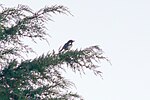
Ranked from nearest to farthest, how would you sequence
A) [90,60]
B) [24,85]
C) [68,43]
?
[24,85]
[90,60]
[68,43]

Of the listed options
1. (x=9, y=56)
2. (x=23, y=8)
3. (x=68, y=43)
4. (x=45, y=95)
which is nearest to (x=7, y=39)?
(x=9, y=56)

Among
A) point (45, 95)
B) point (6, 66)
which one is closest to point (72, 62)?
point (45, 95)

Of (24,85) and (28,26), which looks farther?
(28,26)

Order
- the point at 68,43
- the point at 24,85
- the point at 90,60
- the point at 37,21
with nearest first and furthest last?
the point at 24,85 → the point at 90,60 → the point at 37,21 → the point at 68,43

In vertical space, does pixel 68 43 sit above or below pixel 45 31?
above

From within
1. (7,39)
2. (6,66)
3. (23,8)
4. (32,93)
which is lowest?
(32,93)

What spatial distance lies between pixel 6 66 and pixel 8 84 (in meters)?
0.40

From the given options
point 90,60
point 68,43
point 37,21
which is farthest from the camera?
point 68,43

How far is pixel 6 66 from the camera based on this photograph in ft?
23.6

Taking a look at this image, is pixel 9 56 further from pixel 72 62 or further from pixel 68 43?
pixel 68 43

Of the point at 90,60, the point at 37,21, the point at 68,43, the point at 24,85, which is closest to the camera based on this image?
the point at 24,85

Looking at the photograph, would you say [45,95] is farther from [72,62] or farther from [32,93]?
[72,62]

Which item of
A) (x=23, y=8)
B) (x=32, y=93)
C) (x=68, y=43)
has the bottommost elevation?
(x=32, y=93)

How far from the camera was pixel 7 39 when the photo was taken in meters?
→ 7.55
